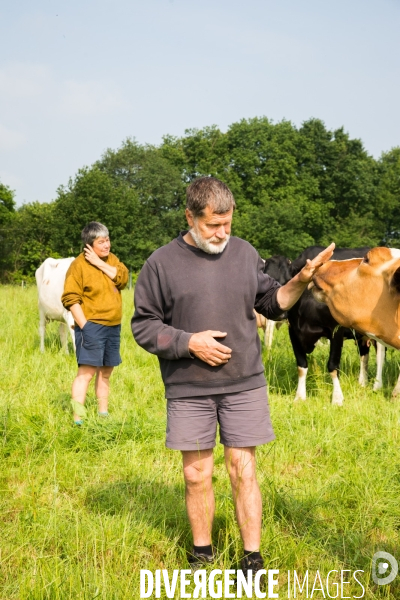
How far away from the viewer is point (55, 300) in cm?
1044

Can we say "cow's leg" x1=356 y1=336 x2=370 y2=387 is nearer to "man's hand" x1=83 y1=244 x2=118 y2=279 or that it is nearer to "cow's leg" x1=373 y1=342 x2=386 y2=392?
"cow's leg" x1=373 y1=342 x2=386 y2=392

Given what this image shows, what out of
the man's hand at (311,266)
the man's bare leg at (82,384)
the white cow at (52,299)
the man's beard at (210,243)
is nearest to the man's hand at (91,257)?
the man's bare leg at (82,384)

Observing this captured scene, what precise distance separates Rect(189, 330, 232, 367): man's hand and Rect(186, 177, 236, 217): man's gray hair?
608 mm

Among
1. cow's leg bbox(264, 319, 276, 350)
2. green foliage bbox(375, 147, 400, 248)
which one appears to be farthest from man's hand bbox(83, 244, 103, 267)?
green foliage bbox(375, 147, 400, 248)

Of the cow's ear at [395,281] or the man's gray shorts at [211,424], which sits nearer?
the cow's ear at [395,281]

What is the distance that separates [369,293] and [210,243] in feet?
2.83

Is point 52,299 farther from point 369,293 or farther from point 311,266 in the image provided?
point 369,293

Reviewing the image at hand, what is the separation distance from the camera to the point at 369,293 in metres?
3.39

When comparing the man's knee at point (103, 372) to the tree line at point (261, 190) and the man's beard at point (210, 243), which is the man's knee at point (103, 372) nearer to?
the man's beard at point (210, 243)

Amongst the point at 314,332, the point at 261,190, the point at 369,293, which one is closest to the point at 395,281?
the point at 369,293

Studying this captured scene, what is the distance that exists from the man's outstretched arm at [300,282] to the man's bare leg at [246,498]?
811 millimetres

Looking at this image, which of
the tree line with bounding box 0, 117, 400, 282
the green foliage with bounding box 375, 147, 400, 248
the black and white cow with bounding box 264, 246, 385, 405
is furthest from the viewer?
the green foliage with bounding box 375, 147, 400, 248

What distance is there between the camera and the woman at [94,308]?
602cm

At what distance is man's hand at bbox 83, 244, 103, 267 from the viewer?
6105mm
